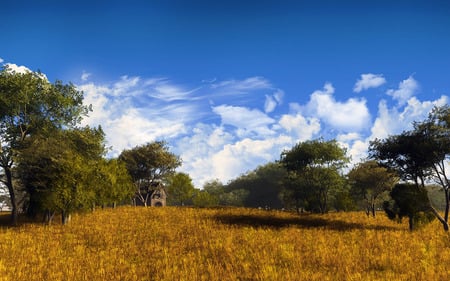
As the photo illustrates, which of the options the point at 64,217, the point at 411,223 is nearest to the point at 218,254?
the point at 411,223

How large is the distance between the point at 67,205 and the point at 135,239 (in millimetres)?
10600

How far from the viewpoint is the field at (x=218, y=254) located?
11.8 meters

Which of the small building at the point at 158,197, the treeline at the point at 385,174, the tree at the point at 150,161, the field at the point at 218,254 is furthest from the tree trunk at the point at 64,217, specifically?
the small building at the point at 158,197

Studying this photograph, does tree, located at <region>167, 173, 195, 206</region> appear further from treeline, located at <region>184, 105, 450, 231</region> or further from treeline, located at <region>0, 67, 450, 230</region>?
treeline, located at <region>0, 67, 450, 230</region>

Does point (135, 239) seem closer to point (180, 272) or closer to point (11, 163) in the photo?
point (180, 272)

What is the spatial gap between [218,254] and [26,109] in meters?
25.6

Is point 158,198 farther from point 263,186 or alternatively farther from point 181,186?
point 263,186

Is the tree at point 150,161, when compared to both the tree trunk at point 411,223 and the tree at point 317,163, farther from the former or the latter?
the tree trunk at point 411,223

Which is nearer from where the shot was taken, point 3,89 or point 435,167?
point 435,167

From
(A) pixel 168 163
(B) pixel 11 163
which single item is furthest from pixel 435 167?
(A) pixel 168 163

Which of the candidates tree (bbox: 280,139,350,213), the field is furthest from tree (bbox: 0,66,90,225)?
tree (bbox: 280,139,350,213)

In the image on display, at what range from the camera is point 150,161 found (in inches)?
2520

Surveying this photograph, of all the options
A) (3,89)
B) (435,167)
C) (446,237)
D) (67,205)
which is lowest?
(446,237)

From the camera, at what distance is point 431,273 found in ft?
36.7
